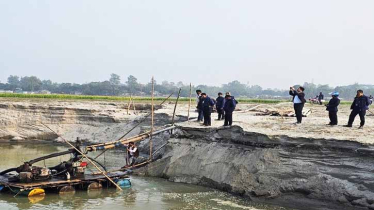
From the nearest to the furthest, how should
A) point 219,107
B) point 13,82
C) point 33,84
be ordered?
1. point 219,107
2. point 33,84
3. point 13,82

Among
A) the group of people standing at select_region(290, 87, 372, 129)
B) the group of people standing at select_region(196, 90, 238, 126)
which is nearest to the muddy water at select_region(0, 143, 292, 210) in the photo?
the group of people standing at select_region(196, 90, 238, 126)

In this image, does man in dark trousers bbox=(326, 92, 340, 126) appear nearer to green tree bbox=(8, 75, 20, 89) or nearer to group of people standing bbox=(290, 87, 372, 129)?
group of people standing bbox=(290, 87, 372, 129)

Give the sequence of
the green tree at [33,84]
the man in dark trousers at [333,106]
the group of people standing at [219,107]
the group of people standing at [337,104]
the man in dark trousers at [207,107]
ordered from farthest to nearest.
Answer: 1. the green tree at [33,84]
2. the man in dark trousers at [207,107]
3. the group of people standing at [219,107]
4. the man in dark trousers at [333,106]
5. the group of people standing at [337,104]

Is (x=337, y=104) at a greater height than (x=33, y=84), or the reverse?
(x=33, y=84)

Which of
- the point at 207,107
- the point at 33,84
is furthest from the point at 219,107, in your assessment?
the point at 33,84

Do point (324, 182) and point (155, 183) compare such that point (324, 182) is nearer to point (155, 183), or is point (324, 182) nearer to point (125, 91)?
point (155, 183)

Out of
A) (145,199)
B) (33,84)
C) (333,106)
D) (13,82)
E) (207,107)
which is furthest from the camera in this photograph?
(13,82)

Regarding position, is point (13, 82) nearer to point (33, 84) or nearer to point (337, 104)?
point (33, 84)

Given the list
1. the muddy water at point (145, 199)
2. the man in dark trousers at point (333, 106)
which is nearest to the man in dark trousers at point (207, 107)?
the muddy water at point (145, 199)

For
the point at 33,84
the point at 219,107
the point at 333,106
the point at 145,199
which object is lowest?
the point at 145,199

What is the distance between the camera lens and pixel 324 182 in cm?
1536

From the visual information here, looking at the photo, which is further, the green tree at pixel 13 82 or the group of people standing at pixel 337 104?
the green tree at pixel 13 82

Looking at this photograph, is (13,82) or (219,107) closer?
(219,107)

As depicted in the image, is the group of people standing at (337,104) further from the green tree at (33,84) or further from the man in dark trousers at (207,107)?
the green tree at (33,84)
